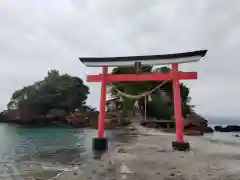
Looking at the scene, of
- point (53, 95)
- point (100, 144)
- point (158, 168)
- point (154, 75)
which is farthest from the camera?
point (53, 95)

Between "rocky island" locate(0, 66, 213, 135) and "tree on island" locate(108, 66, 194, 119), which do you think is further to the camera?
"rocky island" locate(0, 66, 213, 135)

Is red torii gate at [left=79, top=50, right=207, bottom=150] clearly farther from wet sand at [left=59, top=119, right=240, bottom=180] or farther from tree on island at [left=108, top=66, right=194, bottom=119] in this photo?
tree on island at [left=108, top=66, right=194, bottom=119]

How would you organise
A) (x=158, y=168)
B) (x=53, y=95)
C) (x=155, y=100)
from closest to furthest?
(x=158, y=168)
(x=155, y=100)
(x=53, y=95)

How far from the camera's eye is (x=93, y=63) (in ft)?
39.8

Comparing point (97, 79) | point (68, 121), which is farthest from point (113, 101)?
point (97, 79)

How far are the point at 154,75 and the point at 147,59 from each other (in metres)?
0.78

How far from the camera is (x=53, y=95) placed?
4134cm

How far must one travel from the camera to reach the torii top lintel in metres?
10.9

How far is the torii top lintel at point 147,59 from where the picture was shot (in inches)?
430

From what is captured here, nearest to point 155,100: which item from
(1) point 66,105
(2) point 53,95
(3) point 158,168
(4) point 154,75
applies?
(1) point 66,105

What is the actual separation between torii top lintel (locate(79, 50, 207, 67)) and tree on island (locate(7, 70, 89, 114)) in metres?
30.1

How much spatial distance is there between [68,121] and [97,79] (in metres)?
28.2

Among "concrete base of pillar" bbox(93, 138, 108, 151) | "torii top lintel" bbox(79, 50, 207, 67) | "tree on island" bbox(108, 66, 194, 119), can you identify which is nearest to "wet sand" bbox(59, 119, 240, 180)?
"concrete base of pillar" bbox(93, 138, 108, 151)

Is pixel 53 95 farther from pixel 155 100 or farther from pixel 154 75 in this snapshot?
pixel 154 75
